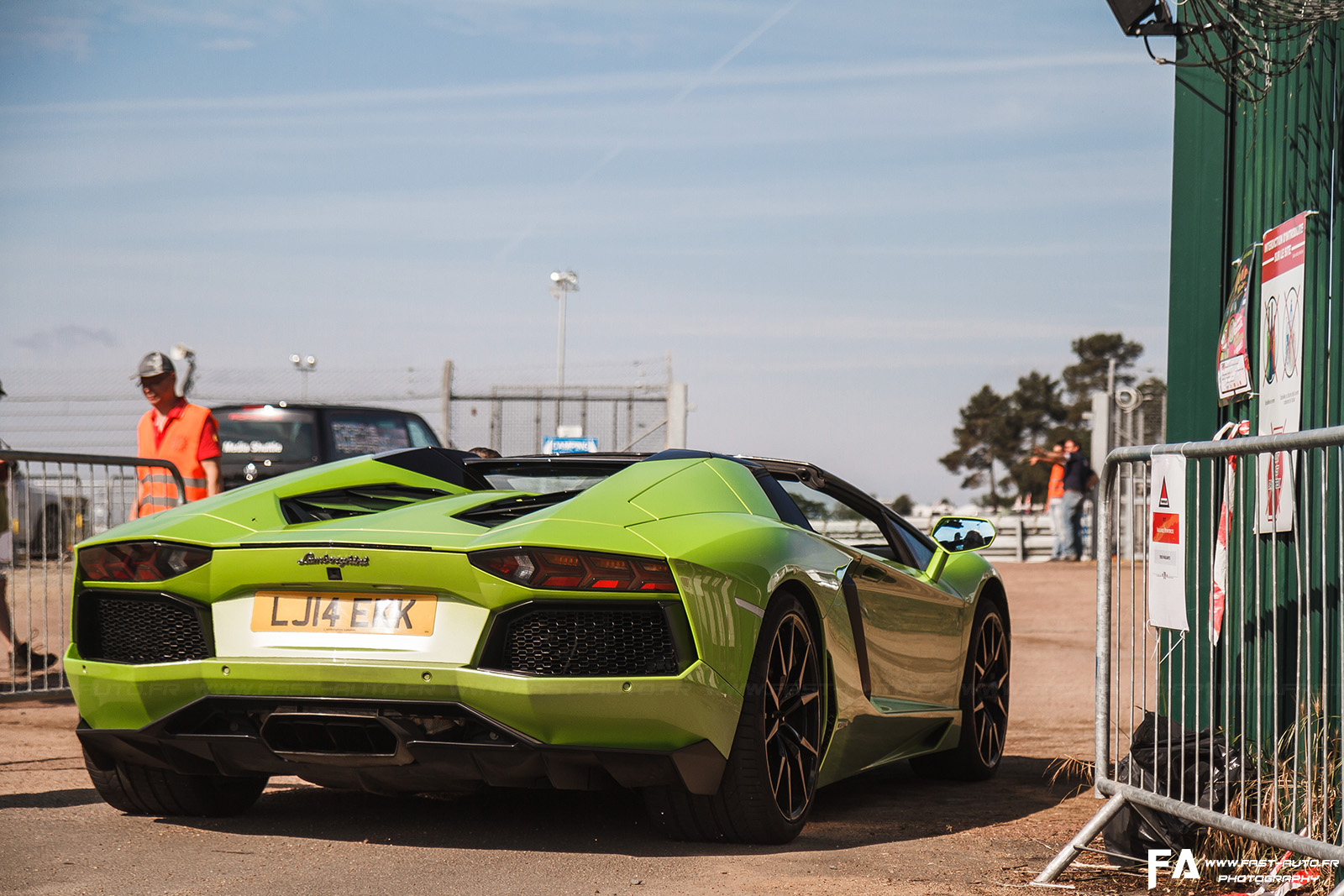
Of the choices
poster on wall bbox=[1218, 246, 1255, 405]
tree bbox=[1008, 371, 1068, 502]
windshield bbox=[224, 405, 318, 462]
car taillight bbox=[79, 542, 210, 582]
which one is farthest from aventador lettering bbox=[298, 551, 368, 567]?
tree bbox=[1008, 371, 1068, 502]

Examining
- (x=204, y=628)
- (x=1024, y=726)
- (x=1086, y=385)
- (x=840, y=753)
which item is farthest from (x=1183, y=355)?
(x=1086, y=385)

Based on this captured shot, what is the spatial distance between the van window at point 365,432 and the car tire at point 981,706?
26.3 feet

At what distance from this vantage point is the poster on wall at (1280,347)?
4.83 metres

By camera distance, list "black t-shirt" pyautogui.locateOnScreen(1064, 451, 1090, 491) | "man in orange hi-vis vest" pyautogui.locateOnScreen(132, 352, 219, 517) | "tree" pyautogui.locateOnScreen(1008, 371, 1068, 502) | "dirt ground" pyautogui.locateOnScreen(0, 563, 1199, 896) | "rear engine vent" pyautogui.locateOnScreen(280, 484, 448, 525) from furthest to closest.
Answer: "tree" pyautogui.locateOnScreen(1008, 371, 1068, 502)
"black t-shirt" pyautogui.locateOnScreen(1064, 451, 1090, 491)
"man in orange hi-vis vest" pyautogui.locateOnScreen(132, 352, 219, 517)
"rear engine vent" pyautogui.locateOnScreen(280, 484, 448, 525)
"dirt ground" pyautogui.locateOnScreen(0, 563, 1199, 896)

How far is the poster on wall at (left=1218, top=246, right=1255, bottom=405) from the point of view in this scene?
5.39 metres

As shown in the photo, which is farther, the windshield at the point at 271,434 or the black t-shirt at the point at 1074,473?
the black t-shirt at the point at 1074,473

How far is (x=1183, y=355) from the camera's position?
599 cm

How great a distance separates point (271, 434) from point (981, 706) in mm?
Answer: 8974

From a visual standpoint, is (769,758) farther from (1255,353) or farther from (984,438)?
(984,438)

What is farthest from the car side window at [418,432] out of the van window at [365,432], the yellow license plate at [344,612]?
the yellow license plate at [344,612]

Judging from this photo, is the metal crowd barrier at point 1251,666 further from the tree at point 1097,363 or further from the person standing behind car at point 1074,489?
the tree at point 1097,363

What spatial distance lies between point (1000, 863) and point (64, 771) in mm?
3927

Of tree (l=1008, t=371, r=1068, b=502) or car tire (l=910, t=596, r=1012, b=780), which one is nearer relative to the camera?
car tire (l=910, t=596, r=1012, b=780)

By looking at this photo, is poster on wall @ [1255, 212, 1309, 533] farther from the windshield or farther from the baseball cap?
the windshield
